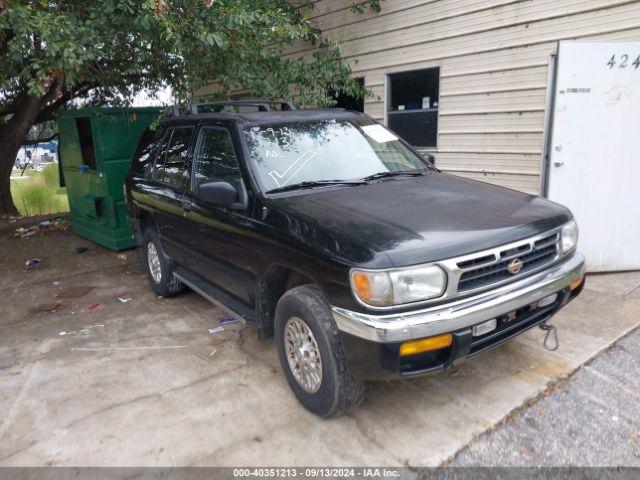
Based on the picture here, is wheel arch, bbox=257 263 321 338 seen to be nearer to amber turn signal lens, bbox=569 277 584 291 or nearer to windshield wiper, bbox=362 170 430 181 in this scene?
windshield wiper, bbox=362 170 430 181

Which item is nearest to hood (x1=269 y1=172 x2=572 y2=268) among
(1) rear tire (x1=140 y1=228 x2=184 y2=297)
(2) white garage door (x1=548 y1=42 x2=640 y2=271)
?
(2) white garage door (x1=548 y1=42 x2=640 y2=271)

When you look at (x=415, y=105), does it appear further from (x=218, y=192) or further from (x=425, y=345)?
(x=425, y=345)

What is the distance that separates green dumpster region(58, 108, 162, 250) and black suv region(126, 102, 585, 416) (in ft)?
9.23

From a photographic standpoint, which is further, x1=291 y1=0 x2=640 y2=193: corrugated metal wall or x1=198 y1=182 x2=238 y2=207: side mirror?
x1=291 y1=0 x2=640 y2=193: corrugated metal wall

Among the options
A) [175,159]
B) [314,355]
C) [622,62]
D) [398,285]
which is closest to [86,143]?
[175,159]

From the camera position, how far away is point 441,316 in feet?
8.20

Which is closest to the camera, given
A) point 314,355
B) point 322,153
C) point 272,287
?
point 314,355

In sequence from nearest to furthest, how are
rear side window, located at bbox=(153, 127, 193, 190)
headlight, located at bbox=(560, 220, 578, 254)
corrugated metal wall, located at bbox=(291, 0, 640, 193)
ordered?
headlight, located at bbox=(560, 220, 578, 254) → rear side window, located at bbox=(153, 127, 193, 190) → corrugated metal wall, located at bbox=(291, 0, 640, 193)

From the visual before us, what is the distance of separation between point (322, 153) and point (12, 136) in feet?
29.3

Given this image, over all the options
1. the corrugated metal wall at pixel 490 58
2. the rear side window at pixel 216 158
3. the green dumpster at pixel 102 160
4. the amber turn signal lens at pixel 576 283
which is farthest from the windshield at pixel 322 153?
the green dumpster at pixel 102 160

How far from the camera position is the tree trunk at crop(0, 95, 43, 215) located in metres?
9.63

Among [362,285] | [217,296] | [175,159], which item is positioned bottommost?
[217,296]

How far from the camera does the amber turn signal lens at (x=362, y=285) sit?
249 centimetres

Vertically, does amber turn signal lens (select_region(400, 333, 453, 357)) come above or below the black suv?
below
